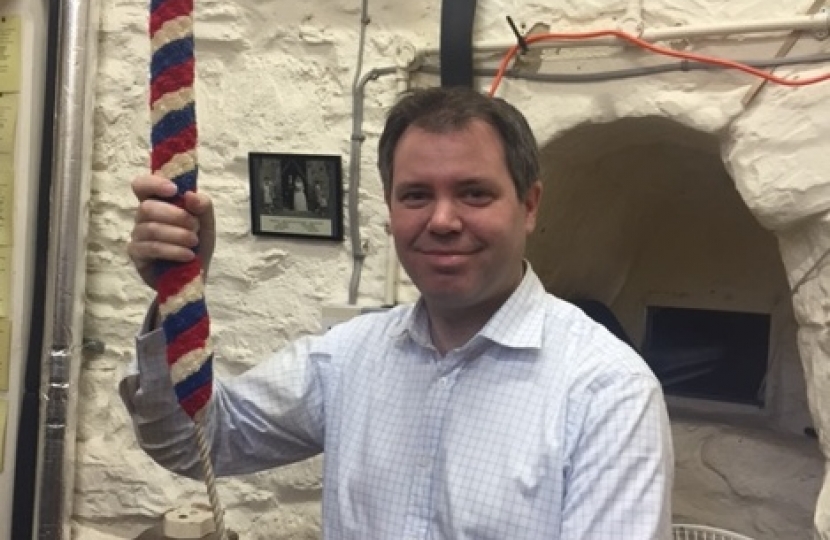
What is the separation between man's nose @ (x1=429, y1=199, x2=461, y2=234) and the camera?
1031 mm

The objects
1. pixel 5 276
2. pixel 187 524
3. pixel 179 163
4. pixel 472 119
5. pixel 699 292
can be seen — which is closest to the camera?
pixel 179 163

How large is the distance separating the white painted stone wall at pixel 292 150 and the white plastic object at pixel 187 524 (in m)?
0.17

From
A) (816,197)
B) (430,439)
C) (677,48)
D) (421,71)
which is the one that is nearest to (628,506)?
(430,439)

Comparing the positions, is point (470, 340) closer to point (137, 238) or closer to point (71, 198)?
point (137, 238)

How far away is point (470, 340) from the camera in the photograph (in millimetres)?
1109

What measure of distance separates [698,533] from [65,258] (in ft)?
3.97

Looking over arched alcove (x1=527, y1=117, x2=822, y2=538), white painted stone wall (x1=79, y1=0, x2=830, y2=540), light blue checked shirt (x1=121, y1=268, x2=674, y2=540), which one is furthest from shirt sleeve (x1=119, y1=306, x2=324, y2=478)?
arched alcove (x1=527, y1=117, x2=822, y2=538)

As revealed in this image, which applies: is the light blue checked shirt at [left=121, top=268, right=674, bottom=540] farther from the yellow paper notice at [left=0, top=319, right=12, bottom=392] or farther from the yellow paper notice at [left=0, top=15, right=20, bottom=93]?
the yellow paper notice at [left=0, top=15, right=20, bottom=93]

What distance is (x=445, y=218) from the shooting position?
1.03 metres

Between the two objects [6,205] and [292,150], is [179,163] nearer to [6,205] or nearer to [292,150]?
[292,150]

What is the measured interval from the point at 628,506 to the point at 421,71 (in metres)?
0.94

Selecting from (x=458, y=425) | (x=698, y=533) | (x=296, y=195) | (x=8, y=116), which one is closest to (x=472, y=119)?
(x=458, y=425)

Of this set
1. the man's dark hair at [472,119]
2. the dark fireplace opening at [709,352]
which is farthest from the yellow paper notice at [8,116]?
the dark fireplace opening at [709,352]

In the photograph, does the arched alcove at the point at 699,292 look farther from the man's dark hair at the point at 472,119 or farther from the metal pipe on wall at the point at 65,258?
the metal pipe on wall at the point at 65,258
